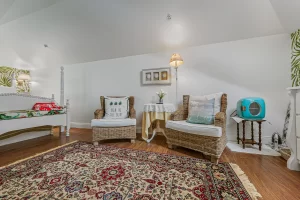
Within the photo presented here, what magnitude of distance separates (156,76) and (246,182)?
7.63 ft

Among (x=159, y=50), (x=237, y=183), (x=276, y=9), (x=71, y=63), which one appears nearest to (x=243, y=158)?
(x=237, y=183)

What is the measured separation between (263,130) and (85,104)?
4.12 m

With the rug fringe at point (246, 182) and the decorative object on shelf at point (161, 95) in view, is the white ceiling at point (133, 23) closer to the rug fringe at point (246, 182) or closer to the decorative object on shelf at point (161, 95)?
the decorative object on shelf at point (161, 95)

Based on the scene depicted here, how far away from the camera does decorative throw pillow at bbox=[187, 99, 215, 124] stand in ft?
6.23

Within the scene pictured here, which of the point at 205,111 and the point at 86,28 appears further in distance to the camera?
the point at 86,28

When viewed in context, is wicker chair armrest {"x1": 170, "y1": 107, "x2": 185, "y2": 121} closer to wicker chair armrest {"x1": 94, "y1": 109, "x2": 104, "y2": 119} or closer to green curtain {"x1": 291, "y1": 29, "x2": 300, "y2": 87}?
wicker chair armrest {"x1": 94, "y1": 109, "x2": 104, "y2": 119}

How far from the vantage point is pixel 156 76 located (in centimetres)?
295

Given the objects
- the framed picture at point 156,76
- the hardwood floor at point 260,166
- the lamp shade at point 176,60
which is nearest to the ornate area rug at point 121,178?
the hardwood floor at point 260,166

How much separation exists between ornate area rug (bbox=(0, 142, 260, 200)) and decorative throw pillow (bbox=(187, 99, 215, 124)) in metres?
0.57

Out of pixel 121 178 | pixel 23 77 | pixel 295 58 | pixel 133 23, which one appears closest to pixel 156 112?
pixel 121 178

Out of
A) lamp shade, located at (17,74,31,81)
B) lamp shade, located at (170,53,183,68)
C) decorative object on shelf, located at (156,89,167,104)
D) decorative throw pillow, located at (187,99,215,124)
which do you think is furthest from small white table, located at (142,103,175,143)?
lamp shade, located at (17,74,31,81)

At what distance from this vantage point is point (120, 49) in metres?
3.08

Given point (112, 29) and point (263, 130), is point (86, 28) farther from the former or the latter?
point (263, 130)

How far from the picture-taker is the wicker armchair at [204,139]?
5.27 ft
